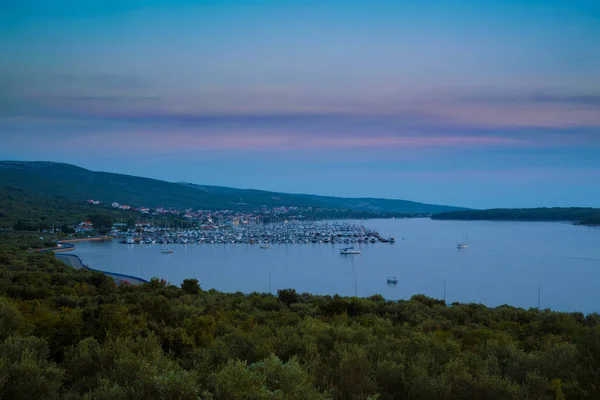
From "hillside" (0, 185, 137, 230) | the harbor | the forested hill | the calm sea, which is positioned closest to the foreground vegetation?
the calm sea

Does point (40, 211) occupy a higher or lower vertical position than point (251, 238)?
higher

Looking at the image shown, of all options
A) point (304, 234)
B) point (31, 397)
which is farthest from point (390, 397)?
point (304, 234)

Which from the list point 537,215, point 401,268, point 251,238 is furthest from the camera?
point 537,215

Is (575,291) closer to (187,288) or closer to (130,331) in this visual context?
(187,288)

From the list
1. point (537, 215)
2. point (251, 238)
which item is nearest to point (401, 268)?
point (251, 238)

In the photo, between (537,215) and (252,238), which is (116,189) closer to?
(252,238)

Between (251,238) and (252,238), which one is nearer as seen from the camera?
(251,238)

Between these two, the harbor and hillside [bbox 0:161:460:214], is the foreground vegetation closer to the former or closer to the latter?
the harbor

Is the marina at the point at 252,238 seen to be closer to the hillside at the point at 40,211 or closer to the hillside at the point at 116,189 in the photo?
the hillside at the point at 40,211
